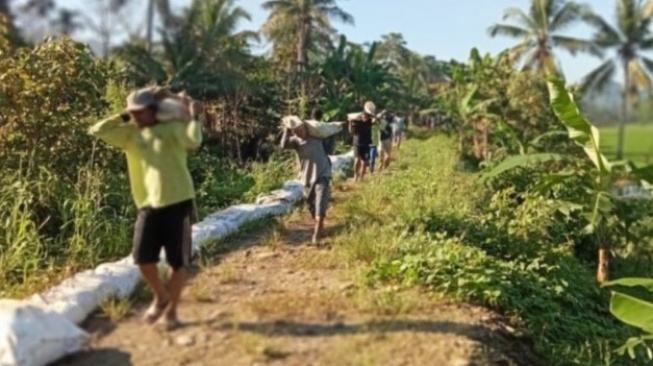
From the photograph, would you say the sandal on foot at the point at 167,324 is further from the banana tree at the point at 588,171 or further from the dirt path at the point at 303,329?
the banana tree at the point at 588,171

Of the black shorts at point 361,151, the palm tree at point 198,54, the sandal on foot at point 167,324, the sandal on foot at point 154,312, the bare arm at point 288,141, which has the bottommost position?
the sandal on foot at point 167,324

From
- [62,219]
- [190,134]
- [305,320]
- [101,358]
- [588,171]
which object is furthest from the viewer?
[588,171]

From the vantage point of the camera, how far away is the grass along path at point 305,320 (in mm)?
4535

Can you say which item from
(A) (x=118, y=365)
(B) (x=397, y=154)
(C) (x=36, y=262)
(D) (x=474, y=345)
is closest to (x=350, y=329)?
(D) (x=474, y=345)

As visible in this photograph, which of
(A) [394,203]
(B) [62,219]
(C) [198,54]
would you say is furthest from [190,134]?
(C) [198,54]

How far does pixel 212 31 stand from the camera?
88.9ft

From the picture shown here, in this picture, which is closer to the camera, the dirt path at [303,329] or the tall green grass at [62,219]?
the dirt path at [303,329]

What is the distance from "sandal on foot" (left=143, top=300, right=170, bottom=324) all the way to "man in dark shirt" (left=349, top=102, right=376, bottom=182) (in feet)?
25.6

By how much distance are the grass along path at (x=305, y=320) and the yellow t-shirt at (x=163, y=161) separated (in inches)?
30.3

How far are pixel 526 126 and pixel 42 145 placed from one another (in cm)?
1650

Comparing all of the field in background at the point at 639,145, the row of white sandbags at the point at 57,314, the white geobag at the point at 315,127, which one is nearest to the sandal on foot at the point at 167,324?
the row of white sandbags at the point at 57,314

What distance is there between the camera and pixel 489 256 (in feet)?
25.0

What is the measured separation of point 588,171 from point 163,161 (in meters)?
6.58

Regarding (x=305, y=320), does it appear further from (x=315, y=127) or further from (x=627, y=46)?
(x=627, y=46)
